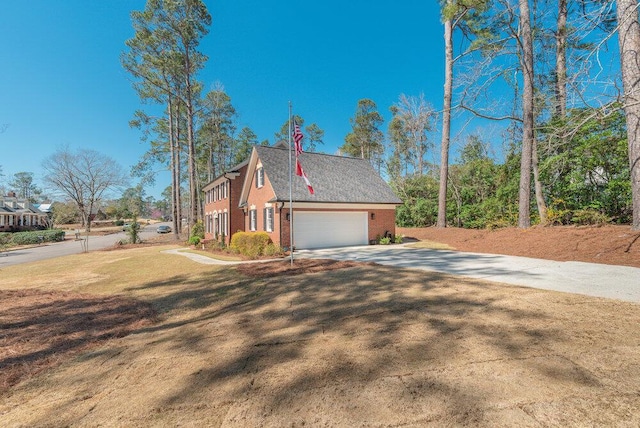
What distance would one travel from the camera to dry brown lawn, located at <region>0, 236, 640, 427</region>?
2404mm

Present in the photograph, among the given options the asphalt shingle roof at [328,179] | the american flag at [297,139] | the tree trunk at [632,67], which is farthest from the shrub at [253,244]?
the tree trunk at [632,67]

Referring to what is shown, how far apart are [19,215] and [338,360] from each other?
230 ft

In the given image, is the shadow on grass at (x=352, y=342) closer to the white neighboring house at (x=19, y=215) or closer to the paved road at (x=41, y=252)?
the paved road at (x=41, y=252)

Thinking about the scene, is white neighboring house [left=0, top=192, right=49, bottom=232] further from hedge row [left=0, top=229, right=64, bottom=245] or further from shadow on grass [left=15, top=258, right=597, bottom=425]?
shadow on grass [left=15, top=258, right=597, bottom=425]

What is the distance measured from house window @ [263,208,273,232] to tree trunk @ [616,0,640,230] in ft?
47.5

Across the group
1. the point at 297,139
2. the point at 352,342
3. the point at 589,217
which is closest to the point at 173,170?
the point at 297,139

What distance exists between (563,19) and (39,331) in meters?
25.4

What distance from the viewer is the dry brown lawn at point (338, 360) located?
7.89 feet

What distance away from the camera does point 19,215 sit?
49.2m

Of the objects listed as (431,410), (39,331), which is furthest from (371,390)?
(39,331)

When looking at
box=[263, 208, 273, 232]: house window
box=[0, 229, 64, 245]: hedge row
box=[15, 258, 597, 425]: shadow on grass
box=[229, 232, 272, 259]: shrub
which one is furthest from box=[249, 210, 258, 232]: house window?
box=[0, 229, 64, 245]: hedge row

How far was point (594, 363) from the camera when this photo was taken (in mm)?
2893

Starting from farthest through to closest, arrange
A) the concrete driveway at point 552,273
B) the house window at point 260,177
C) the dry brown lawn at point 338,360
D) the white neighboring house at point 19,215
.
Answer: the white neighboring house at point 19,215 → the house window at point 260,177 → the concrete driveway at point 552,273 → the dry brown lawn at point 338,360

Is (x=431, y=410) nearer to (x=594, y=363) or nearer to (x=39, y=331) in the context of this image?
(x=594, y=363)
